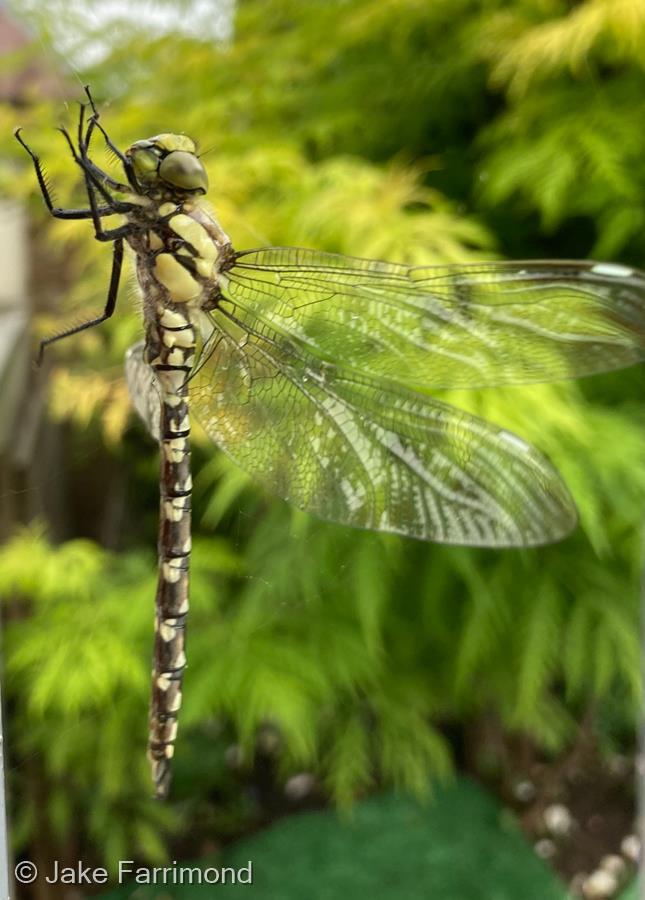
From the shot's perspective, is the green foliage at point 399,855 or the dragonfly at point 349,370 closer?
the dragonfly at point 349,370

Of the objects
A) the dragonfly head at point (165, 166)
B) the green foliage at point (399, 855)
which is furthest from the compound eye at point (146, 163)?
the green foliage at point (399, 855)

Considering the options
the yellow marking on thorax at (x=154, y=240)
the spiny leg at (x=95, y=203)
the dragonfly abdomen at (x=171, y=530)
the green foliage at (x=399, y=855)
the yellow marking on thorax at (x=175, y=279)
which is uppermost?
the spiny leg at (x=95, y=203)

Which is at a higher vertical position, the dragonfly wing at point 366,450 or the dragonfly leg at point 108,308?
the dragonfly leg at point 108,308

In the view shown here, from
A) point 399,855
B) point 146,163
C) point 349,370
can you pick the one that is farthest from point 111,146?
point 399,855

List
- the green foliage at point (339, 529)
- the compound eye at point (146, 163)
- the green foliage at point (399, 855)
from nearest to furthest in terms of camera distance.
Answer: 1. the compound eye at point (146, 163)
2. the green foliage at point (339, 529)
3. the green foliage at point (399, 855)

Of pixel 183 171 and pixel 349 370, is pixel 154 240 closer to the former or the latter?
pixel 183 171

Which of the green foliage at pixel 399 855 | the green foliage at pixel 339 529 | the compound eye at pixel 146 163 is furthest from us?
the green foliage at pixel 399 855

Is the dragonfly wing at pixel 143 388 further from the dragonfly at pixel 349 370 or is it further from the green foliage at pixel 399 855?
the green foliage at pixel 399 855

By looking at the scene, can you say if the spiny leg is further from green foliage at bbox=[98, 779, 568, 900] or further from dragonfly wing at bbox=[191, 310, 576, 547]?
green foliage at bbox=[98, 779, 568, 900]
